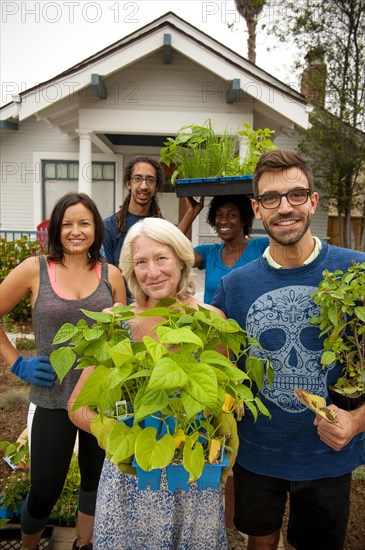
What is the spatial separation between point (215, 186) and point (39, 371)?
Answer: 156cm

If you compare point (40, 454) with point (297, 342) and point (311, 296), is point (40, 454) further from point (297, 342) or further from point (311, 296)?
point (311, 296)

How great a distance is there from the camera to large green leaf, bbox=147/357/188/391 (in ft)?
3.29

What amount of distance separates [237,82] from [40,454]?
596 cm

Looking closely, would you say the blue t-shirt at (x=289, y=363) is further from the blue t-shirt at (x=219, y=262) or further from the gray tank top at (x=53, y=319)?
the blue t-shirt at (x=219, y=262)

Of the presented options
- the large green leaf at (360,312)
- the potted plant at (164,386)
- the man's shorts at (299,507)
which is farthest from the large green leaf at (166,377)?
the man's shorts at (299,507)

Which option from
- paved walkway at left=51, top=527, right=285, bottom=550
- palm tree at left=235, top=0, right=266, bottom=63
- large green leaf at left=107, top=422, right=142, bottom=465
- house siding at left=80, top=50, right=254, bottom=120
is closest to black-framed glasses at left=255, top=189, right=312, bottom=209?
large green leaf at left=107, top=422, right=142, bottom=465

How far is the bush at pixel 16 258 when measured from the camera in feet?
21.0

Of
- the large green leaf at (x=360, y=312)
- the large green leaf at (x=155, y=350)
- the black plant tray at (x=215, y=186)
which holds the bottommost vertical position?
the large green leaf at (x=155, y=350)

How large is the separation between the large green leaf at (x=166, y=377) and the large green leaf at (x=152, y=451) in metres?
0.17

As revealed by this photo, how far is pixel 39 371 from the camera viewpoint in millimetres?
2029

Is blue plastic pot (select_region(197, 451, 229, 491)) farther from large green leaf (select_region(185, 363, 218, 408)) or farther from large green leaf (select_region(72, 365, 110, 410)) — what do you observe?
large green leaf (select_region(72, 365, 110, 410))

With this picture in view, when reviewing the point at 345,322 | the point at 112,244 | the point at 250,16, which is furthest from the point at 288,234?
the point at 250,16

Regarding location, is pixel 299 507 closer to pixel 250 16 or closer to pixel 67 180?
pixel 67 180

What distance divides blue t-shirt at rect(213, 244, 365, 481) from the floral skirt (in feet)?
1.05
